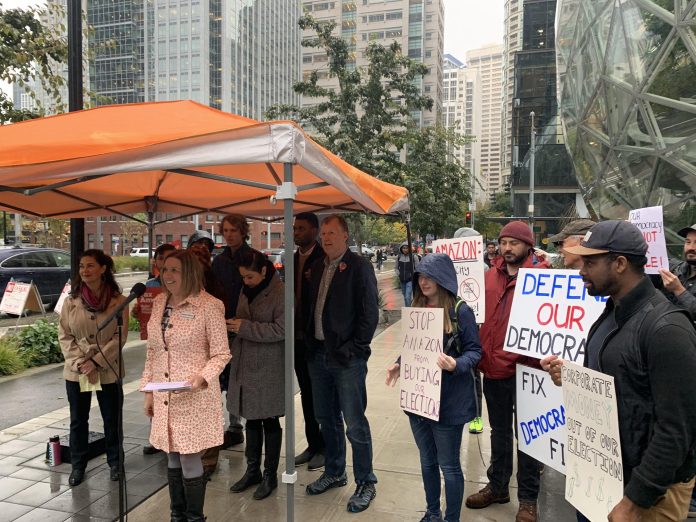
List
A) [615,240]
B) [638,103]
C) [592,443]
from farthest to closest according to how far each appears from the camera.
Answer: [638,103]
[592,443]
[615,240]

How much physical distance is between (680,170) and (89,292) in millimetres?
12539

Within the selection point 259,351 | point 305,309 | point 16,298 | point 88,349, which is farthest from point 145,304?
point 16,298

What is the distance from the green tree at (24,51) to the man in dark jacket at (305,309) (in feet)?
17.8

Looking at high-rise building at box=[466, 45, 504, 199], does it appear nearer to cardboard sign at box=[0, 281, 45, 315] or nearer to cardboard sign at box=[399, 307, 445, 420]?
cardboard sign at box=[0, 281, 45, 315]

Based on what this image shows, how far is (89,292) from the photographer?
13.9 ft

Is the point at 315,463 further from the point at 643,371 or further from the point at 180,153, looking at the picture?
the point at 643,371

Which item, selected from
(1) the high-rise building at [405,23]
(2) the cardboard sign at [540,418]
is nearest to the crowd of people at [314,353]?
(2) the cardboard sign at [540,418]

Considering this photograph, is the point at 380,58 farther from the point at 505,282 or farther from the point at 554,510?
the point at 554,510

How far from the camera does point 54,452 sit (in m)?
4.61

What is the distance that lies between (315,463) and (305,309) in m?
1.52

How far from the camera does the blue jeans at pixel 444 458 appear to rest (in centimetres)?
322

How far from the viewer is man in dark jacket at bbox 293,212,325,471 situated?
171 inches

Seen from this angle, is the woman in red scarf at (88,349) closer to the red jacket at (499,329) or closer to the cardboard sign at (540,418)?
the red jacket at (499,329)

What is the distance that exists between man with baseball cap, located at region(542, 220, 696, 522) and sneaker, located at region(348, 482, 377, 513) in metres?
2.28
